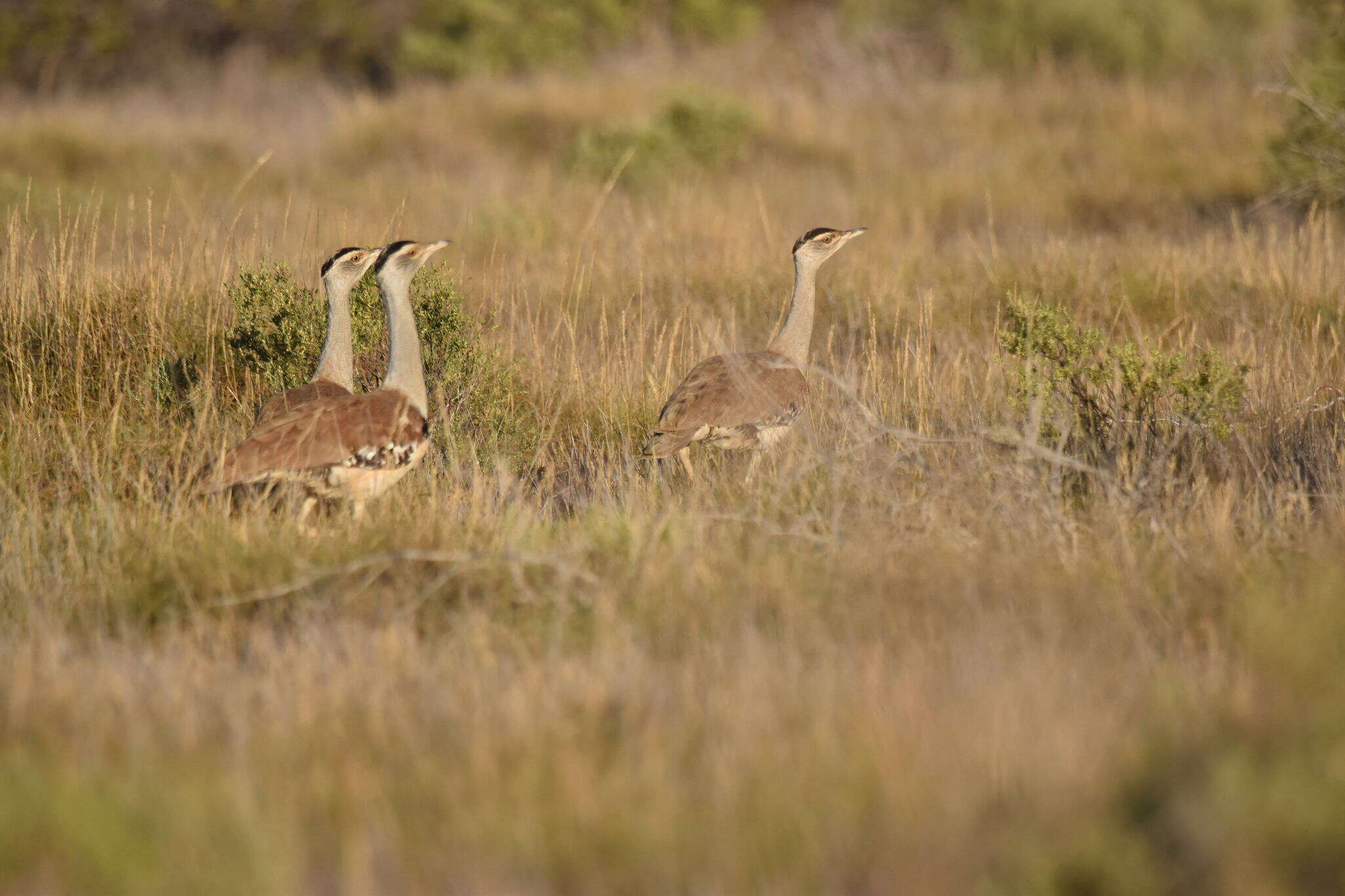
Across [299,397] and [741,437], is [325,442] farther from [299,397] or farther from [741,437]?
[741,437]

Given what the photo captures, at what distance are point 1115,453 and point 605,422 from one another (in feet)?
7.10

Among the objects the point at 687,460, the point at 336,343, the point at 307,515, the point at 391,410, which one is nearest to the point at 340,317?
the point at 336,343

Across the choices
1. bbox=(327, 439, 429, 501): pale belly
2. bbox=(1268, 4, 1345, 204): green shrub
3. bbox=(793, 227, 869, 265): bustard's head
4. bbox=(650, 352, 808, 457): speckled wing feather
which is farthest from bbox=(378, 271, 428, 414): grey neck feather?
bbox=(1268, 4, 1345, 204): green shrub

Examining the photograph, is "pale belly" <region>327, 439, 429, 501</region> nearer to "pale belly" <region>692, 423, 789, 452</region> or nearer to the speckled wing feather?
the speckled wing feather

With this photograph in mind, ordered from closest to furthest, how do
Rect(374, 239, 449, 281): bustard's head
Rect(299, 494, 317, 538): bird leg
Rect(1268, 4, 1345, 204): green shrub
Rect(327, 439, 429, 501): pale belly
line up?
1. Rect(299, 494, 317, 538): bird leg
2. Rect(327, 439, 429, 501): pale belly
3. Rect(374, 239, 449, 281): bustard's head
4. Rect(1268, 4, 1345, 204): green shrub

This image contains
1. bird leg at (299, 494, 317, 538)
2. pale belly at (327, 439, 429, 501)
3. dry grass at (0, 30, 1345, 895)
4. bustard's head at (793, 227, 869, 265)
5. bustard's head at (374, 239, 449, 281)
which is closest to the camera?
dry grass at (0, 30, 1345, 895)

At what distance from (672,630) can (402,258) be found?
7.12 feet

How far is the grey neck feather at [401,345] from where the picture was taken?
4.86m

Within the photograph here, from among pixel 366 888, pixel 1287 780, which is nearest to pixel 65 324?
pixel 366 888

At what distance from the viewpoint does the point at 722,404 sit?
17.4 ft

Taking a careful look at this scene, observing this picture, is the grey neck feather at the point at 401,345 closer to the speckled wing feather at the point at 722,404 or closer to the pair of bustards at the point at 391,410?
the pair of bustards at the point at 391,410

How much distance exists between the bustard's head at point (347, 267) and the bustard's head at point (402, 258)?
23 cm

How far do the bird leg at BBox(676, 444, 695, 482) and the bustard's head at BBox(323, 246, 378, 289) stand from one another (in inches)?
58.2

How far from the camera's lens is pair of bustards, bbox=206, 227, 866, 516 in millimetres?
4484
